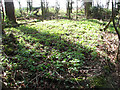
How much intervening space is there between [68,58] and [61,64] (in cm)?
41

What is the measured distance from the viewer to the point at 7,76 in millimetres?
2445

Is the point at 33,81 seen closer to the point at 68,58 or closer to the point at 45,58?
the point at 45,58

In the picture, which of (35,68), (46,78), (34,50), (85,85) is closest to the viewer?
(85,85)

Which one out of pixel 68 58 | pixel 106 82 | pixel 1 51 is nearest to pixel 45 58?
pixel 68 58

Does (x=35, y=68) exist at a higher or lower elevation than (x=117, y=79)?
higher

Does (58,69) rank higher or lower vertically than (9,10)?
lower

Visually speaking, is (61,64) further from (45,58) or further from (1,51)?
(1,51)

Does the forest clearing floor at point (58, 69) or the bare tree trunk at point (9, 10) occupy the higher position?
the bare tree trunk at point (9, 10)

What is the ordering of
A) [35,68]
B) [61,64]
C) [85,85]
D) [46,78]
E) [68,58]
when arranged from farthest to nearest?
[68,58] → [61,64] → [35,68] → [46,78] → [85,85]

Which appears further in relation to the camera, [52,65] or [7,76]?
[52,65]

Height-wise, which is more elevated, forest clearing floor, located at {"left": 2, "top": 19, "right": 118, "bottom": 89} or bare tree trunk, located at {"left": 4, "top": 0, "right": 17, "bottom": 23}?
bare tree trunk, located at {"left": 4, "top": 0, "right": 17, "bottom": 23}

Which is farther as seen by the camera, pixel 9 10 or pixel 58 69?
pixel 9 10

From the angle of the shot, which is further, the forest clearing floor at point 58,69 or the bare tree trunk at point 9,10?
the bare tree trunk at point 9,10

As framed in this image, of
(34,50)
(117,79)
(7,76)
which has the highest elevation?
(34,50)
